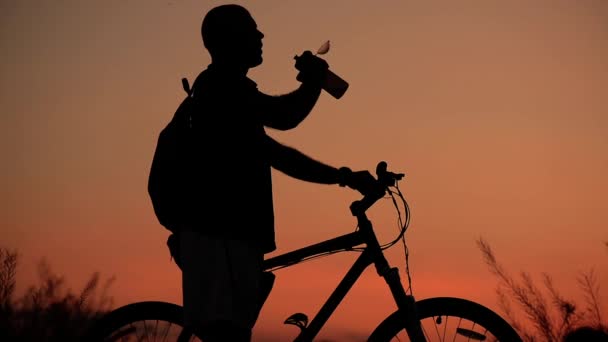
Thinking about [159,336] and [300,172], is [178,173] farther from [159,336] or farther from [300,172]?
[159,336]

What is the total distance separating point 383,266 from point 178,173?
107 cm

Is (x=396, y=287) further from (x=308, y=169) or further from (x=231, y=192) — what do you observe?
(x=231, y=192)

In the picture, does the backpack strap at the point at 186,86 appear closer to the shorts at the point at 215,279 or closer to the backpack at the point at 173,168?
the backpack at the point at 173,168

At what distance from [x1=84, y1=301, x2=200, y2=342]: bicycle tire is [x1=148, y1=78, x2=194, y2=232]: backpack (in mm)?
562

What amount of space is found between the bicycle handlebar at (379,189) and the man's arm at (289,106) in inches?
18.0

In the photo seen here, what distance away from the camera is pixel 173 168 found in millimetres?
3762

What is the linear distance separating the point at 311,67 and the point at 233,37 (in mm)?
407

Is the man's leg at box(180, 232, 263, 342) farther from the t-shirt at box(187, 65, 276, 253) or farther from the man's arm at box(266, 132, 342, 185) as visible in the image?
the man's arm at box(266, 132, 342, 185)

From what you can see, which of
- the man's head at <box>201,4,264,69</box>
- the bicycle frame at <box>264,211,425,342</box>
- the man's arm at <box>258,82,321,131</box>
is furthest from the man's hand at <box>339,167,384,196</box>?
the man's head at <box>201,4,264,69</box>

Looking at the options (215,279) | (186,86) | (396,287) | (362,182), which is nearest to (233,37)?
(186,86)

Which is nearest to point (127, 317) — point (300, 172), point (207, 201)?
point (207, 201)

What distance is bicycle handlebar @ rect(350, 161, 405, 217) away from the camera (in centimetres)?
383

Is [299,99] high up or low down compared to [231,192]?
up

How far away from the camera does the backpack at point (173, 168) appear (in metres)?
3.74
